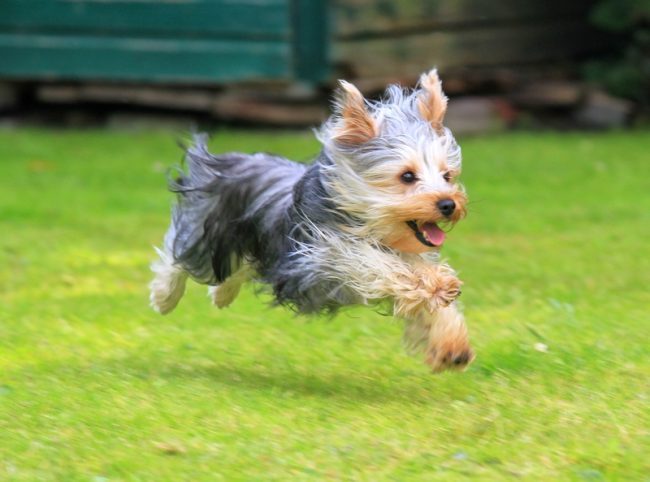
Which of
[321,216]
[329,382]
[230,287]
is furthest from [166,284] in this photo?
[321,216]

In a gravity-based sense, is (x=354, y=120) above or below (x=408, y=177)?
above

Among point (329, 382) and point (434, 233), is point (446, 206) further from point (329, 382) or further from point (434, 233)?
point (329, 382)

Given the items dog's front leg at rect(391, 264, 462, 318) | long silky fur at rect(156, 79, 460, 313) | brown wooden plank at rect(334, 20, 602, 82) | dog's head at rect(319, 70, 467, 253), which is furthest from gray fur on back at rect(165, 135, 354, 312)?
brown wooden plank at rect(334, 20, 602, 82)

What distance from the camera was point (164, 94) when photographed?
1716 cm

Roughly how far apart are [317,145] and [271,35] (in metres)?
1.60

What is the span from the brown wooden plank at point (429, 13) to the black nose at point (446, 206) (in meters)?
10.7

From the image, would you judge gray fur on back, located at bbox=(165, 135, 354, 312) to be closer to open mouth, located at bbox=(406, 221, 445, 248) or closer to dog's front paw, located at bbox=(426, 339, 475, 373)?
open mouth, located at bbox=(406, 221, 445, 248)

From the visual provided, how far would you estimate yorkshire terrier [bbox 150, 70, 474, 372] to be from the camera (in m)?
5.86

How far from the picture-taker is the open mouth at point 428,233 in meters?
5.89

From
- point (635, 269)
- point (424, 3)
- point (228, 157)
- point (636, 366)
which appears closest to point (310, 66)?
point (424, 3)

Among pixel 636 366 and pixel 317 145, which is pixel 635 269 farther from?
pixel 317 145

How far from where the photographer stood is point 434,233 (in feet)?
19.4

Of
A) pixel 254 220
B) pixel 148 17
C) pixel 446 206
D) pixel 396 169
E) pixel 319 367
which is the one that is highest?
pixel 396 169

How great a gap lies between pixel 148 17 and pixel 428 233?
443 inches
